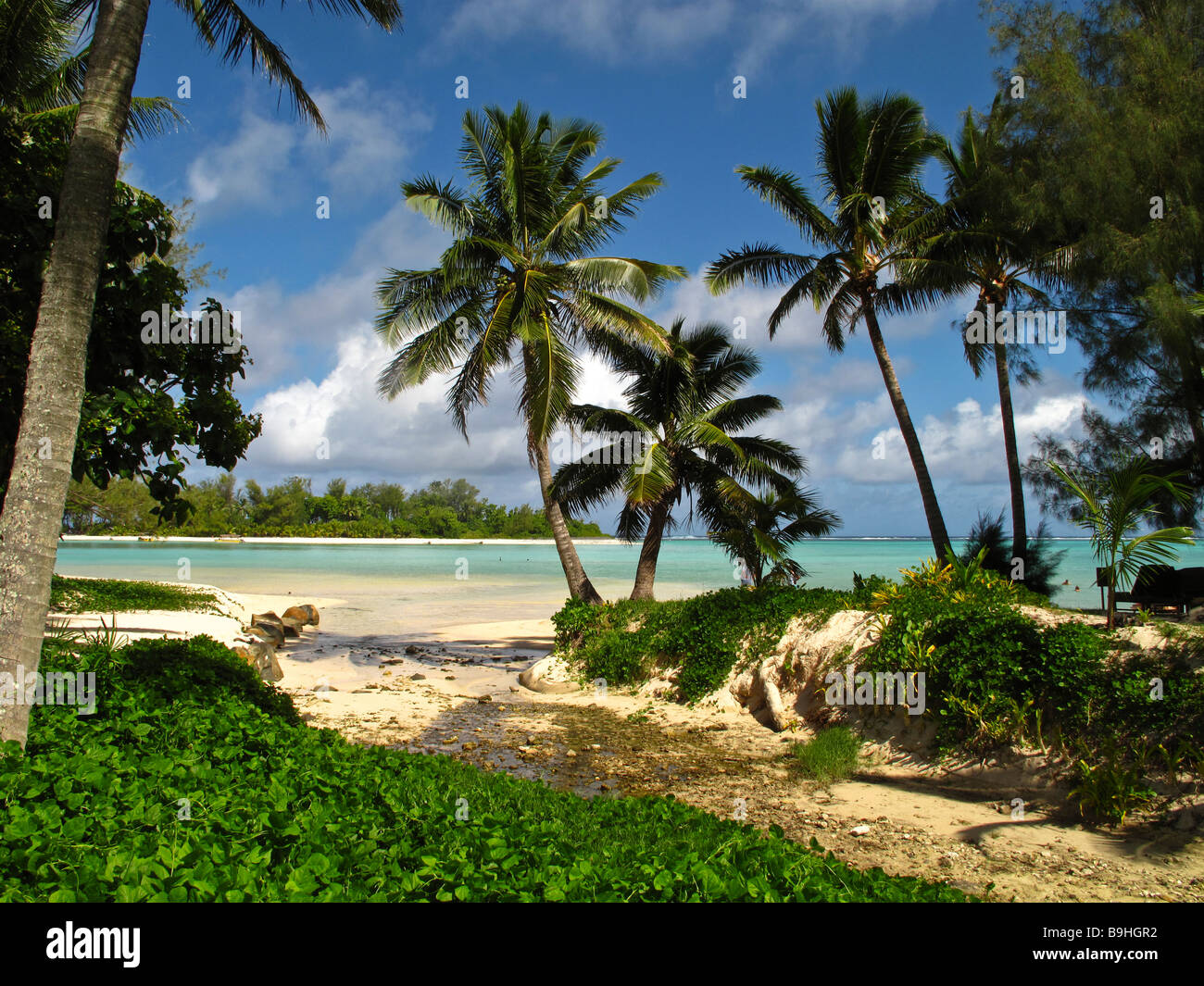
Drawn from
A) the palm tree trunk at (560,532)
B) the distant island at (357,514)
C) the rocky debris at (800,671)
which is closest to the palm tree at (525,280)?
the palm tree trunk at (560,532)

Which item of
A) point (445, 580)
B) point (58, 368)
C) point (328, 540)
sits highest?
point (58, 368)

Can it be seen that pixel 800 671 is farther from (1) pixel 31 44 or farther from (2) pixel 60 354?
(1) pixel 31 44

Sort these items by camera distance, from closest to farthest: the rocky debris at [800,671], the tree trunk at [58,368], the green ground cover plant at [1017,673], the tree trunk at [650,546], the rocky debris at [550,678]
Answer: the tree trunk at [58,368] < the green ground cover plant at [1017,673] < the rocky debris at [800,671] < the rocky debris at [550,678] < the tree trunk at [650,546]

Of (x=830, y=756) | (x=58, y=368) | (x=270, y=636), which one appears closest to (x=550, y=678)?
(x=830, y=756)

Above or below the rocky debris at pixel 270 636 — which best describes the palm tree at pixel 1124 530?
above

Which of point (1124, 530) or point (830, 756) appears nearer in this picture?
point (1124, 530)

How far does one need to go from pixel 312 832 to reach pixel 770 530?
12385 millimetres

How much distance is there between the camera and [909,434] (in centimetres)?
1636

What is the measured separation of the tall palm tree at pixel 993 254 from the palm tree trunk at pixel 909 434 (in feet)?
4.84

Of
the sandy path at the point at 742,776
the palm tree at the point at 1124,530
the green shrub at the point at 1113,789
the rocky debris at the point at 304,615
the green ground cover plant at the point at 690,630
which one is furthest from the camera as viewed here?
the rocky debris at the point at 304,615

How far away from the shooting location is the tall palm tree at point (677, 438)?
15094 mm

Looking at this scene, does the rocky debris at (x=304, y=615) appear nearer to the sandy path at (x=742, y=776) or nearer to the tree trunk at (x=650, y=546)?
the sandy path at (x=742, y=776)

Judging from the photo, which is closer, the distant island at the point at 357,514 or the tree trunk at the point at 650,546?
the tree trunk at the point at 650,546
